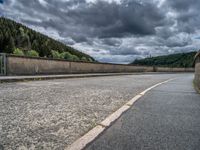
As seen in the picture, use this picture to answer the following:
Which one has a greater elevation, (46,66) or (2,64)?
(2,64)

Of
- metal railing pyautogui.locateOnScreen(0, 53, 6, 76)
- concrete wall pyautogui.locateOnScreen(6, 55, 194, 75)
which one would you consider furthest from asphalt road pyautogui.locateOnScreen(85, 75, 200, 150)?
concrete wall pyautogui.locateOnScreen(6, 55, 194, 75)

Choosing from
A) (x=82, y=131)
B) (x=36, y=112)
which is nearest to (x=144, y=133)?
(x=82, y=131)

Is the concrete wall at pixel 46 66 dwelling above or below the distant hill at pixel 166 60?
below

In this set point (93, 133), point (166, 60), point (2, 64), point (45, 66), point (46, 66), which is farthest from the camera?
point (166, 60)

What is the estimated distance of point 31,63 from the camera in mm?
19812

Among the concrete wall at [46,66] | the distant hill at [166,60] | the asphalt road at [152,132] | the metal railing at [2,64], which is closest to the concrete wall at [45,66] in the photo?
the concrete wall at [46,66]

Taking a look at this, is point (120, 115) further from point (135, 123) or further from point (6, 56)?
point (6, 56)

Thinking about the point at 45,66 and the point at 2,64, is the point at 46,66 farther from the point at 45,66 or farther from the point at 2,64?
the point at 2,64

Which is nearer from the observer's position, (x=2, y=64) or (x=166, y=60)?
(x=2, y=64)

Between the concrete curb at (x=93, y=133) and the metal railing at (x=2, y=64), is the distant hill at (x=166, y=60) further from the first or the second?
the concrete curb at (x=93, y=133)

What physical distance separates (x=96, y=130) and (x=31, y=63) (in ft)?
57.7

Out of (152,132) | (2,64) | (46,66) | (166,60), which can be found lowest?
(152,132)

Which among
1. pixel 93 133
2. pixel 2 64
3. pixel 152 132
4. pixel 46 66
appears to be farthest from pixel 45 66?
pixel 152 132

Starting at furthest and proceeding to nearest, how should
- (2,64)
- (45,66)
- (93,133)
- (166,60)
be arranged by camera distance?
(166,60) → (45,66) → (2,64) → (93,133)
